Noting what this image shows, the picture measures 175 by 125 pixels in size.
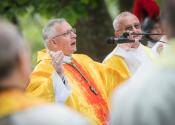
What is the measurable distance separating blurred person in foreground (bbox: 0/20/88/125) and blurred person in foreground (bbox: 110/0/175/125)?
21 cm

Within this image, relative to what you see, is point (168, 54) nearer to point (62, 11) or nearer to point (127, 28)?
point (127, 28)

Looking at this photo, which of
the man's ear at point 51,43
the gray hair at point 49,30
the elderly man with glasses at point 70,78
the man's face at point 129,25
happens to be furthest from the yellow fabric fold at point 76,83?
the man's face at point 129,25

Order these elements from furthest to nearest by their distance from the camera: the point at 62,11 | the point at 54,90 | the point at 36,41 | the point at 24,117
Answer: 1. the point at 36,41
2. the point at 62,11
3. the point at 54,90
4. the point at 24,117

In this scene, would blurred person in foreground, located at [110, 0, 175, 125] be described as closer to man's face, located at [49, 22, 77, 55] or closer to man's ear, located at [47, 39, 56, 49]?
man's face, located at [49, 22, 77, 55]

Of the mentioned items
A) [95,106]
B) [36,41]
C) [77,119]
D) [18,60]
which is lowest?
[36,41]

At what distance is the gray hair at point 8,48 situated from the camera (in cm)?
389

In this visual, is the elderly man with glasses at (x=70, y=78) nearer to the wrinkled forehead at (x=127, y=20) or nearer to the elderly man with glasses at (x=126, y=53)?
the elderly man with glasses at (x=126, y=53)

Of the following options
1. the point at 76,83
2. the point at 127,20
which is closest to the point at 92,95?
the point at 76,83

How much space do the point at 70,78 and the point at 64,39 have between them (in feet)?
1.61

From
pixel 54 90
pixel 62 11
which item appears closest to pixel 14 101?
pixel 54 90

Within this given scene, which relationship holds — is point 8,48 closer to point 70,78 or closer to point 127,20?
point 70,78

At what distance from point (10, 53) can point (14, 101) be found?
0.22 meters

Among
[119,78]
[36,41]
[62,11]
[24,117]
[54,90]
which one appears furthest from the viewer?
[36,41]

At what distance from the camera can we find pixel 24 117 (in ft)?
12.7
